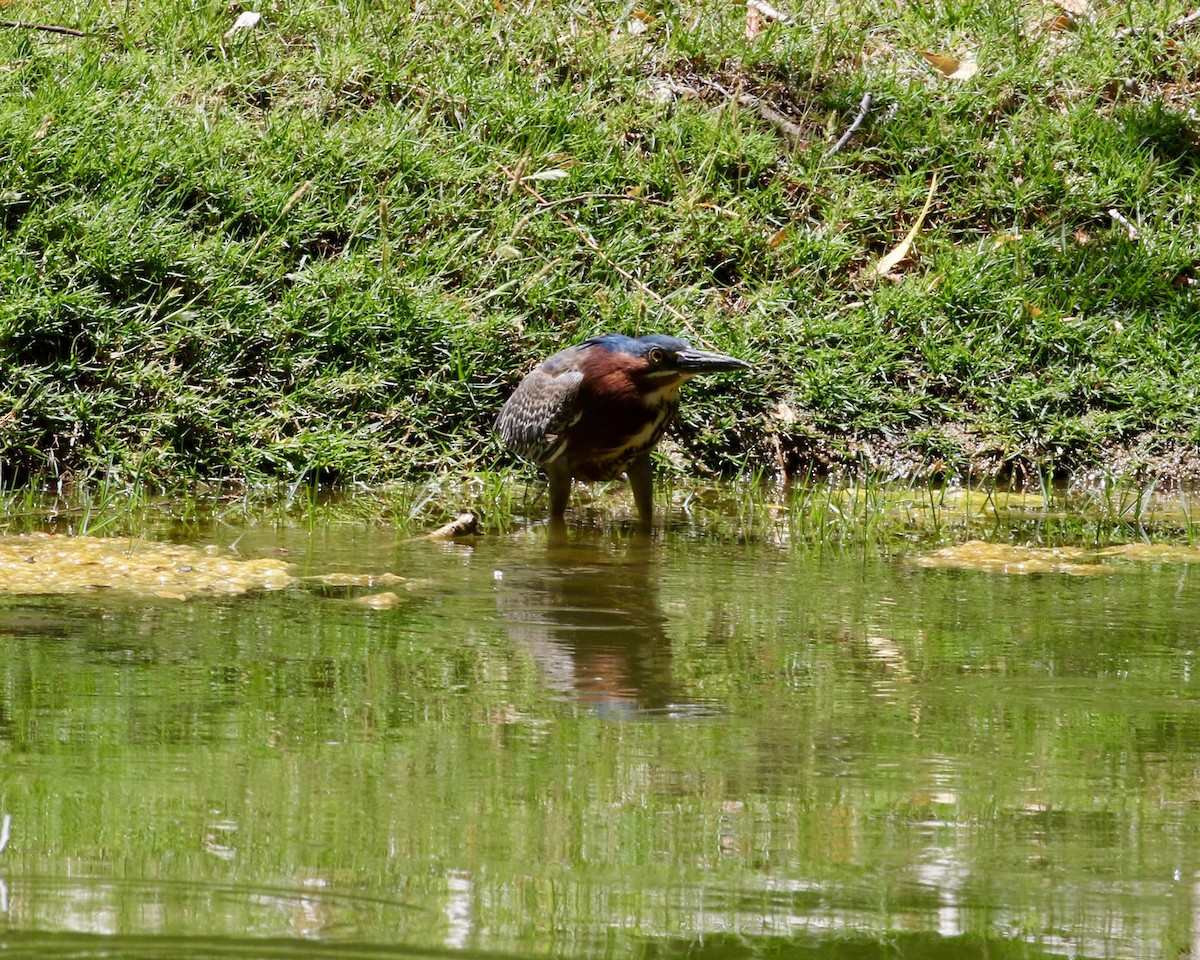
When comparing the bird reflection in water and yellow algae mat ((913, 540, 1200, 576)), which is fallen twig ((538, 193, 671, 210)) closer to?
→ the bird reflection in water

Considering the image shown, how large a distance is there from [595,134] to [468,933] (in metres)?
6.89

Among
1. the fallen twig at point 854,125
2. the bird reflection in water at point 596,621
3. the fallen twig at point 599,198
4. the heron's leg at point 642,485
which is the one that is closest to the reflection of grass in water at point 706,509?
the heron's leg at point 642,485

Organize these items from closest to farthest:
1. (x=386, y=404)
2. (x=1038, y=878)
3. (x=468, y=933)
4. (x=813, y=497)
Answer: (x=468, y=933) → (x=1038, y=878) → (x=813, y=497) → (x=386, y=404)

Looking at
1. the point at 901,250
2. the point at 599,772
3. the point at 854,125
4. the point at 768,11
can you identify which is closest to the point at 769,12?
the point at 768,11

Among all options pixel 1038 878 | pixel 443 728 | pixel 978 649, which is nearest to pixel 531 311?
pixel 978 649

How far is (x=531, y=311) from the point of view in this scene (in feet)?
25.0

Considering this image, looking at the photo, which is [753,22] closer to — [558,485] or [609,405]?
[609,405]

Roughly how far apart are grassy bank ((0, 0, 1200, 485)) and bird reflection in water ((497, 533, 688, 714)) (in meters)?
1.71

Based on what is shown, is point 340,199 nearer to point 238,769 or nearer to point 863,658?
point 863,658

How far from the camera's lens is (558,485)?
6180 millimetres

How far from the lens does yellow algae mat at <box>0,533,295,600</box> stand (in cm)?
453

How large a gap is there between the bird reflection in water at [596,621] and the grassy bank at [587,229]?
1.71 m

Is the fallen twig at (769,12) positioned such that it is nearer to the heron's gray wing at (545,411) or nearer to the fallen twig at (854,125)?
the fallen twig at (854,125)

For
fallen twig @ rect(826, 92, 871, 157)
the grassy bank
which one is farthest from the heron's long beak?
fallen twig @ rect(826, 92, 871, 157)
